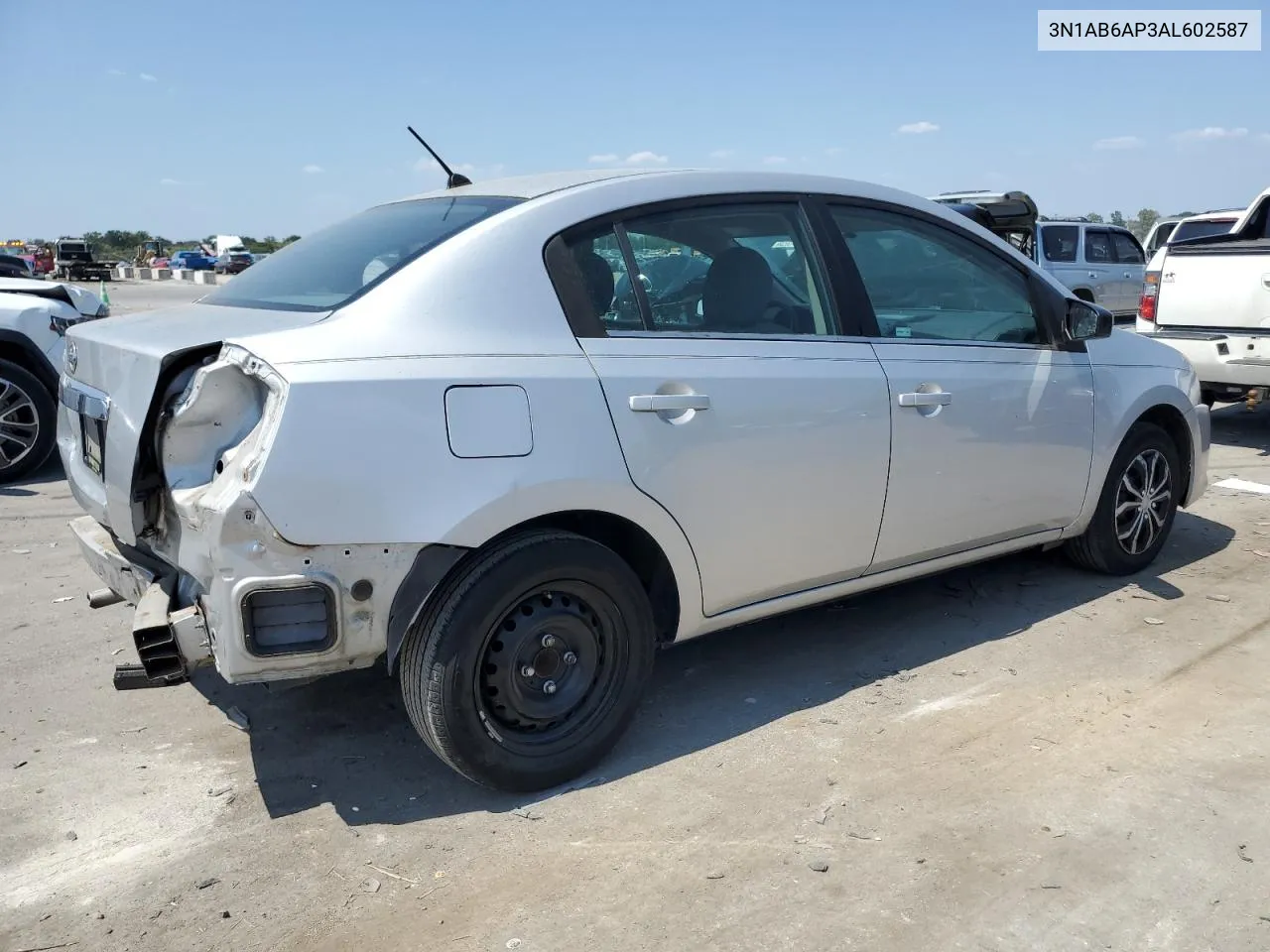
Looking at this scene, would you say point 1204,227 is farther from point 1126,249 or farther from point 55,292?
point 55,292

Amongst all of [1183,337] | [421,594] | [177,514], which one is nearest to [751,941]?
[421,594]

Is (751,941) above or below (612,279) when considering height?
below

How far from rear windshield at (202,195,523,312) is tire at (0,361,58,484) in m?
4.36

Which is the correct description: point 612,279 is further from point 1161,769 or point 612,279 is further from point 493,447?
point 1161,769

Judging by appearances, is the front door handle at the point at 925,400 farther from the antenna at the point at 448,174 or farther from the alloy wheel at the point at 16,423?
the alloy wheel at the point at 16,423

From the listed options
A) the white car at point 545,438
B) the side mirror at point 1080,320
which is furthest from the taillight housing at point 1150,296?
the white car at point 545,438

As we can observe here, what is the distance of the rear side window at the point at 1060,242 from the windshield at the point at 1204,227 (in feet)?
5.75

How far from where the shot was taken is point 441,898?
273 cm

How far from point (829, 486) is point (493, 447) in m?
1.30

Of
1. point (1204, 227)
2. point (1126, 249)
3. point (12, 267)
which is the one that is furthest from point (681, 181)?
point (1126, 249)

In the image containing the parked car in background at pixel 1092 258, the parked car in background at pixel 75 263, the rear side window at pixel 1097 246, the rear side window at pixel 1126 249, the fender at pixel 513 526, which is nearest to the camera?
the fender at pixel 513 526

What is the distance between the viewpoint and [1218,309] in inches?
326

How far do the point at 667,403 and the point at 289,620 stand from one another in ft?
4.14

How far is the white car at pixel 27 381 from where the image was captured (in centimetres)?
736
